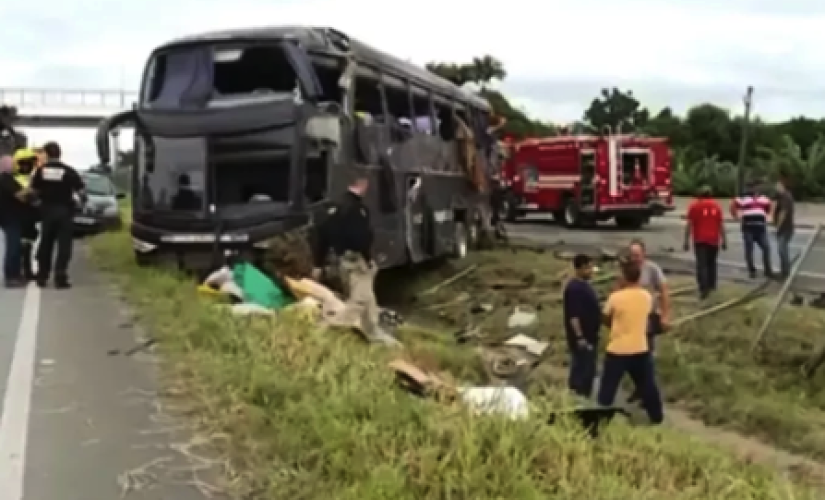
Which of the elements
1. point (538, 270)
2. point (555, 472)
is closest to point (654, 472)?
point (555, 472)

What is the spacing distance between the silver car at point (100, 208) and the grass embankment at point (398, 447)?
70.4 feet

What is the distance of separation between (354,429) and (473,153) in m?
21.1

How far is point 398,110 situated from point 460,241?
5.69m

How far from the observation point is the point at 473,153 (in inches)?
1113

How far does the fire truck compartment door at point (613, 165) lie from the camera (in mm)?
42250

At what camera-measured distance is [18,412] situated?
9180mm

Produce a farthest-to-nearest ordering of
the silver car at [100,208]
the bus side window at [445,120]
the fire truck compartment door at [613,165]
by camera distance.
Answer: the fire truck compartment door at [613,165]
the silver car at [100,208]
the bus side window at [445,120]

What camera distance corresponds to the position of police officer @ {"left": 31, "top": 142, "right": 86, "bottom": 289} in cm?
1670

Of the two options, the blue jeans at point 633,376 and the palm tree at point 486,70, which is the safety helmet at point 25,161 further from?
the palm tree at point 486,70

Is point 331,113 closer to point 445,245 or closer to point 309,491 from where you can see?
point 445,245

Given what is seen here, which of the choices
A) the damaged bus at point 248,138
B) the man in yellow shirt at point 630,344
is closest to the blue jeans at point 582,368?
the man in yellow shirt at point 630,344

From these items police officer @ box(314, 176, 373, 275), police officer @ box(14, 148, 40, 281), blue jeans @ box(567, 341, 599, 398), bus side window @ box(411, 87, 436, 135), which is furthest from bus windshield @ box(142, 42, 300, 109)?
blue jeans @ box(567, 341, 599, 398)

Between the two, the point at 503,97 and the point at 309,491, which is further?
the point at 503,97

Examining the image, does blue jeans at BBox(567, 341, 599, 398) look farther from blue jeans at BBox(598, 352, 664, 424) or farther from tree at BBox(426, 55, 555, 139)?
tree at BBox(426, 55, 555, 139)
